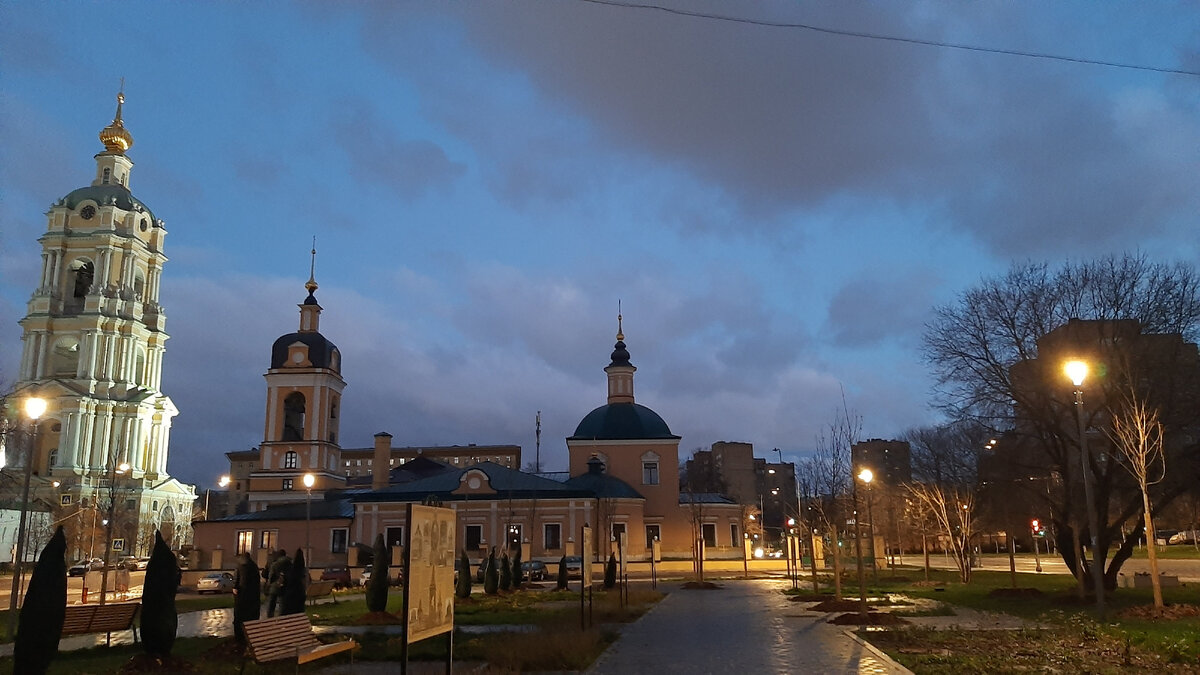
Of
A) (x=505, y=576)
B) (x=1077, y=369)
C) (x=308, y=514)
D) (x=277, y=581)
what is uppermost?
(x=1077, y=369)

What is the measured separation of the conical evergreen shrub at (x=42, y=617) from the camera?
1159 cm

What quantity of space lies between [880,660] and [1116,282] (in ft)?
52.0

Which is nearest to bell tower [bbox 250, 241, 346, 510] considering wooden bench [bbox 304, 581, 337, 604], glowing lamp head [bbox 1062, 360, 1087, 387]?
wooden bench [bbox 304, 581, 337, 604]

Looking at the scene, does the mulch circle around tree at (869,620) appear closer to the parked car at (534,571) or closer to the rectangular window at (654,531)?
the parked car at (534,571)

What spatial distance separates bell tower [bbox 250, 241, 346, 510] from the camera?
63.3 metres

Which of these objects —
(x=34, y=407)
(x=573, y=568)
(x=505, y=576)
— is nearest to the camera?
(x=34, y=407)

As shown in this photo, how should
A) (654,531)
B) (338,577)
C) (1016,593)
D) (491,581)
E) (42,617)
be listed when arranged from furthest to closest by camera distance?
1. (654,531)
2. (338,577)
3. (491,581)
4. (1016,593)
5. (42,617)

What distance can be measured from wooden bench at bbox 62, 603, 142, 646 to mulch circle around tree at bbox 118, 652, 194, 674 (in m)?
3.19

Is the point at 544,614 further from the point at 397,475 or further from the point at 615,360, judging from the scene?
the point at 397,475

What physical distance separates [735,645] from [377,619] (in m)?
9.07

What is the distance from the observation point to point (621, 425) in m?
64.6

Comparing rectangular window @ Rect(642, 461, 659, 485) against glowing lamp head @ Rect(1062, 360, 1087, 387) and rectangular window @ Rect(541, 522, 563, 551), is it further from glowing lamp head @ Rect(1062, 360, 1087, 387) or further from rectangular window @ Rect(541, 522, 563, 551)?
glowing lamp head @ Rect(1062, 360, 1087, 387)

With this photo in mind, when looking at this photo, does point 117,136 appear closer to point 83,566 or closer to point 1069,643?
point 83,566

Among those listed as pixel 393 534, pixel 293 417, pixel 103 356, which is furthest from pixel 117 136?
pixel 393 534
